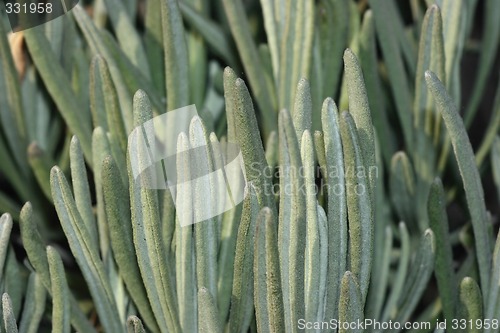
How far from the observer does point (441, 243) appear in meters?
0.51

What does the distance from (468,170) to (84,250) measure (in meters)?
0.24

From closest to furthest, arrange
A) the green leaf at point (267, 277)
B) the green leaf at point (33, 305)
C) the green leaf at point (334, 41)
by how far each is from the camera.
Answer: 1. the green leaf at point (267, 277)
2. the green leaf at point (33, 305)
3. the green leaf at point (334, 41)

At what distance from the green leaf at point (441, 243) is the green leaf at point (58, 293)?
0.79ft

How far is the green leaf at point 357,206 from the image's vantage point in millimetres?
413

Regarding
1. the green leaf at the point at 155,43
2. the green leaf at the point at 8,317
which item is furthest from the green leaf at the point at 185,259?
the green leaf at the point at 155,43

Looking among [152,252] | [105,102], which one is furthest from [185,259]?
[105,102]

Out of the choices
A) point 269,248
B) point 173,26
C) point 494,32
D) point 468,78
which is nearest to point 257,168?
point 269,248

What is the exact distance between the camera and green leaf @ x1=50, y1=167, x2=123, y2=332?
0.44 m

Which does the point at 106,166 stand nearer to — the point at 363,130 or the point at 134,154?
the point at 134,154

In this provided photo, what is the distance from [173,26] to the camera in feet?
1.76

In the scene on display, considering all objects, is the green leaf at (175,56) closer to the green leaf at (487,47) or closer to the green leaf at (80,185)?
the green leaf at (80,185)

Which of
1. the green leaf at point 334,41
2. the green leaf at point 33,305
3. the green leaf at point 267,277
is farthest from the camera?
the green leaf at point 334,41

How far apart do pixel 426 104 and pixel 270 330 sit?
26 cm

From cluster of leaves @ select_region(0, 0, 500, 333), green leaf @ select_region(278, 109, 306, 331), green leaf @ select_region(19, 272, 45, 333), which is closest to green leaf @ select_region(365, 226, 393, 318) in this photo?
cluster of leaves @ select_region(0, 0, 500, 333)
